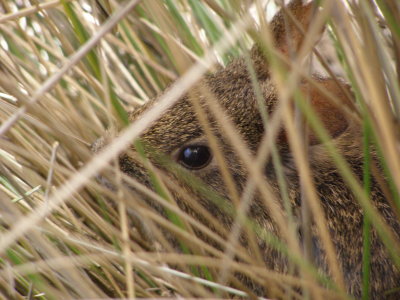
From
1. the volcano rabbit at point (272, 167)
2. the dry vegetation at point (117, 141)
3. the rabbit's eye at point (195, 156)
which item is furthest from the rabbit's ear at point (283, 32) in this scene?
the rabbit's eye at point (195, 156)

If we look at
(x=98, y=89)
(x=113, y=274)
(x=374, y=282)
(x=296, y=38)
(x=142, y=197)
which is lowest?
(x=374, y=282)

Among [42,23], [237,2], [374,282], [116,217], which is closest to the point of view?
[237,2]

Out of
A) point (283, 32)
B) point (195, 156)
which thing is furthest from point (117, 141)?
point (283, 32)

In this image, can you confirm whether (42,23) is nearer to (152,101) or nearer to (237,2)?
(152,101)

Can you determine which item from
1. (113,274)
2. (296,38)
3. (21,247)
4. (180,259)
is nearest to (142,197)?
(113,274)

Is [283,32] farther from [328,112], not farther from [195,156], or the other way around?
[195,156]

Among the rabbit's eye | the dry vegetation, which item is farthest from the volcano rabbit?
the dry vegetation

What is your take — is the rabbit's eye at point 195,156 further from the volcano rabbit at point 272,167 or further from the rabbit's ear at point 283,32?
the rabbit's ear at point 283,32
